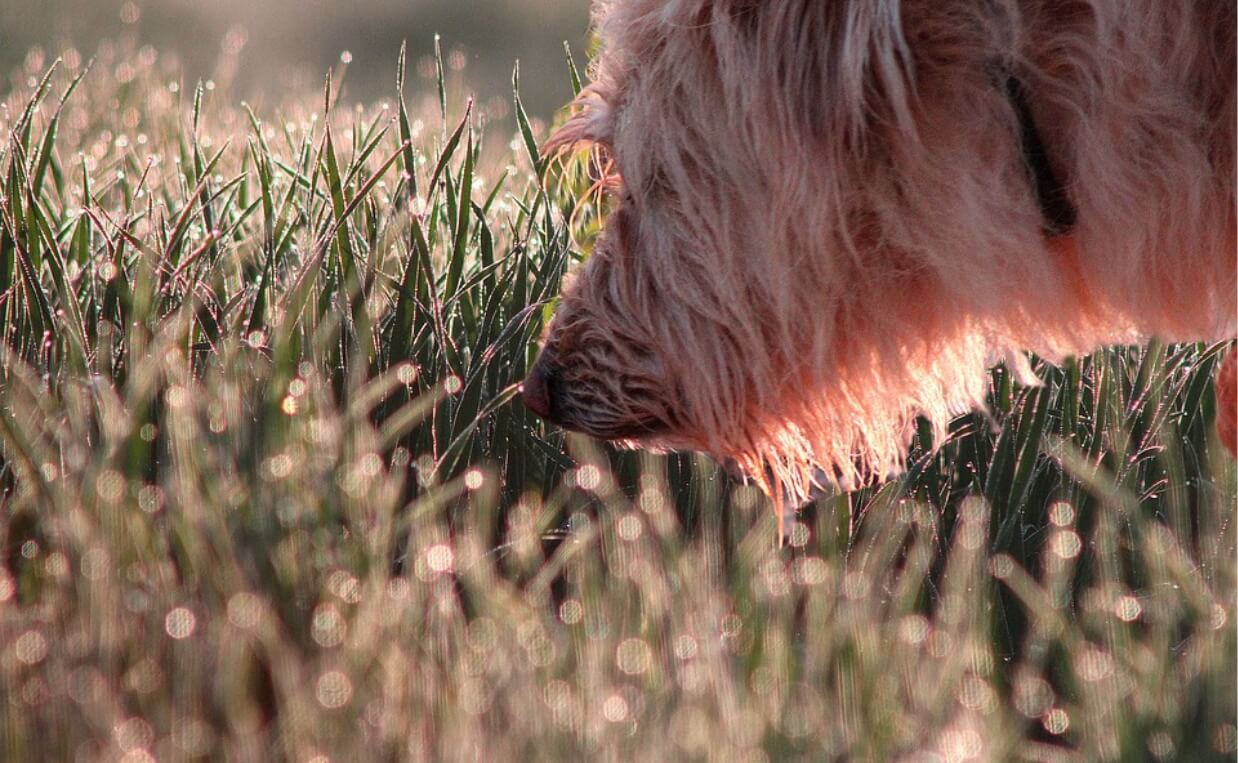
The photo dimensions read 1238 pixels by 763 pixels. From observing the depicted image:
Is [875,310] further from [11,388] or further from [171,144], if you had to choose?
[171,144]

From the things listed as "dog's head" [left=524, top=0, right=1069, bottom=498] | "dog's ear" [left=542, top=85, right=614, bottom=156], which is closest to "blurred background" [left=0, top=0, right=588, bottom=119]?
"dog's ear" [left=542, top=85, right=614, bottom=156]

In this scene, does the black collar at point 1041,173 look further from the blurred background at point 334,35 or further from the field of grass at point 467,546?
the blurred background at point 334,35

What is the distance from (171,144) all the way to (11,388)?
2330 millimetres

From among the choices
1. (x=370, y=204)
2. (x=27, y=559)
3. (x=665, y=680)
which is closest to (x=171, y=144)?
(x=370, y=204)

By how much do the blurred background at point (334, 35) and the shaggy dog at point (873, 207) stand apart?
430 cm

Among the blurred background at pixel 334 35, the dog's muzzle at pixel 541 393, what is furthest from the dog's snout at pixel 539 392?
the blurred background at pixel 334 35

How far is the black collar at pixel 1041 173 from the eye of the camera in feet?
7.26

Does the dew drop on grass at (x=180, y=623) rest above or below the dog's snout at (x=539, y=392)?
below

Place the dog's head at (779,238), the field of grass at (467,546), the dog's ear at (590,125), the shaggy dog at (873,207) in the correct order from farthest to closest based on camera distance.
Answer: the dog's ear at (590,125) < the dog's head at (779,238) < the shaggy dog at (873,207) < the field of grass at (467,546)

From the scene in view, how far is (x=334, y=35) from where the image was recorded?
1551 cm

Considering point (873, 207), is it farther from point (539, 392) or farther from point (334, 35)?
point (334, 35)

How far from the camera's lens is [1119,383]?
3350 mm

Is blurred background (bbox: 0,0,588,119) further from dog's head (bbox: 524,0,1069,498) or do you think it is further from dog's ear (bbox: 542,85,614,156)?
dog's head (bbox: 524,0,1069,498)

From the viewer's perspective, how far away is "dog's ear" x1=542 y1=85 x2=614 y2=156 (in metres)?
2.60
